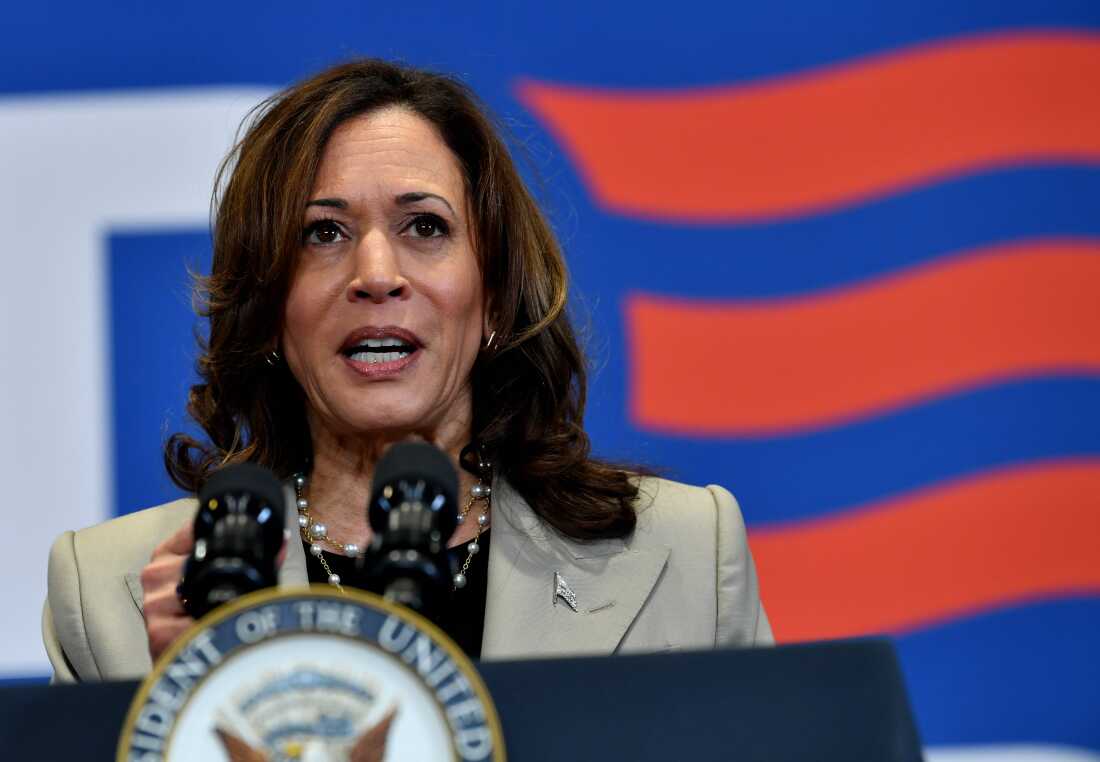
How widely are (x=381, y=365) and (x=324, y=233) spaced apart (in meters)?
0.16

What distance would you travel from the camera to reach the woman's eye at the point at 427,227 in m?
1.54

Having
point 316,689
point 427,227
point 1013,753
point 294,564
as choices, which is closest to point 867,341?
point 1013,753

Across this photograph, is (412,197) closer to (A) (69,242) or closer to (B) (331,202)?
(B) (331,202)

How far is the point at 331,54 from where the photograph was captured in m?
2.32

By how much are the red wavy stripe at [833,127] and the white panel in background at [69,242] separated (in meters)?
0.57

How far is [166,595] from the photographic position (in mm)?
Result: 963

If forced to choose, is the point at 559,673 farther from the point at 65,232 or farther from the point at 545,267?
the point at 65,232

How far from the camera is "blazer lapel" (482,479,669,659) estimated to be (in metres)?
1.45

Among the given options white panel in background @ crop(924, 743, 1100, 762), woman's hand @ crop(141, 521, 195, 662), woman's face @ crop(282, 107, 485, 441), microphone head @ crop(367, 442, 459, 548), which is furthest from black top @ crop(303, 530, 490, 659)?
white panel in background @ crop(924, 743, 1100, 762)

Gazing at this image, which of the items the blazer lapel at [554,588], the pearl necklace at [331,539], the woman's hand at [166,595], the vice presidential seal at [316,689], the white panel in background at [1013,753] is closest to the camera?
the vice presidential seal at [316,689]

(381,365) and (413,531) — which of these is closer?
(413,531)

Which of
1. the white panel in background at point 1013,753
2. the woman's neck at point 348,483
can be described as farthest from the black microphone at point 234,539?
the white panel in background at point 1013,753

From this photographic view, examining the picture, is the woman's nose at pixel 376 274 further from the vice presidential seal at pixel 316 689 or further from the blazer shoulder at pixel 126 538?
the vice presidential seal at pixel 316 689

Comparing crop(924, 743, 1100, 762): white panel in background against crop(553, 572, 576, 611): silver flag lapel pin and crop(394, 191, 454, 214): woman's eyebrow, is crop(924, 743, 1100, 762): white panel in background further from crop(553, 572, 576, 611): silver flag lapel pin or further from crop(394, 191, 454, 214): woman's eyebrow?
crop(394, 191, 454, 214): woman's eyebrow
